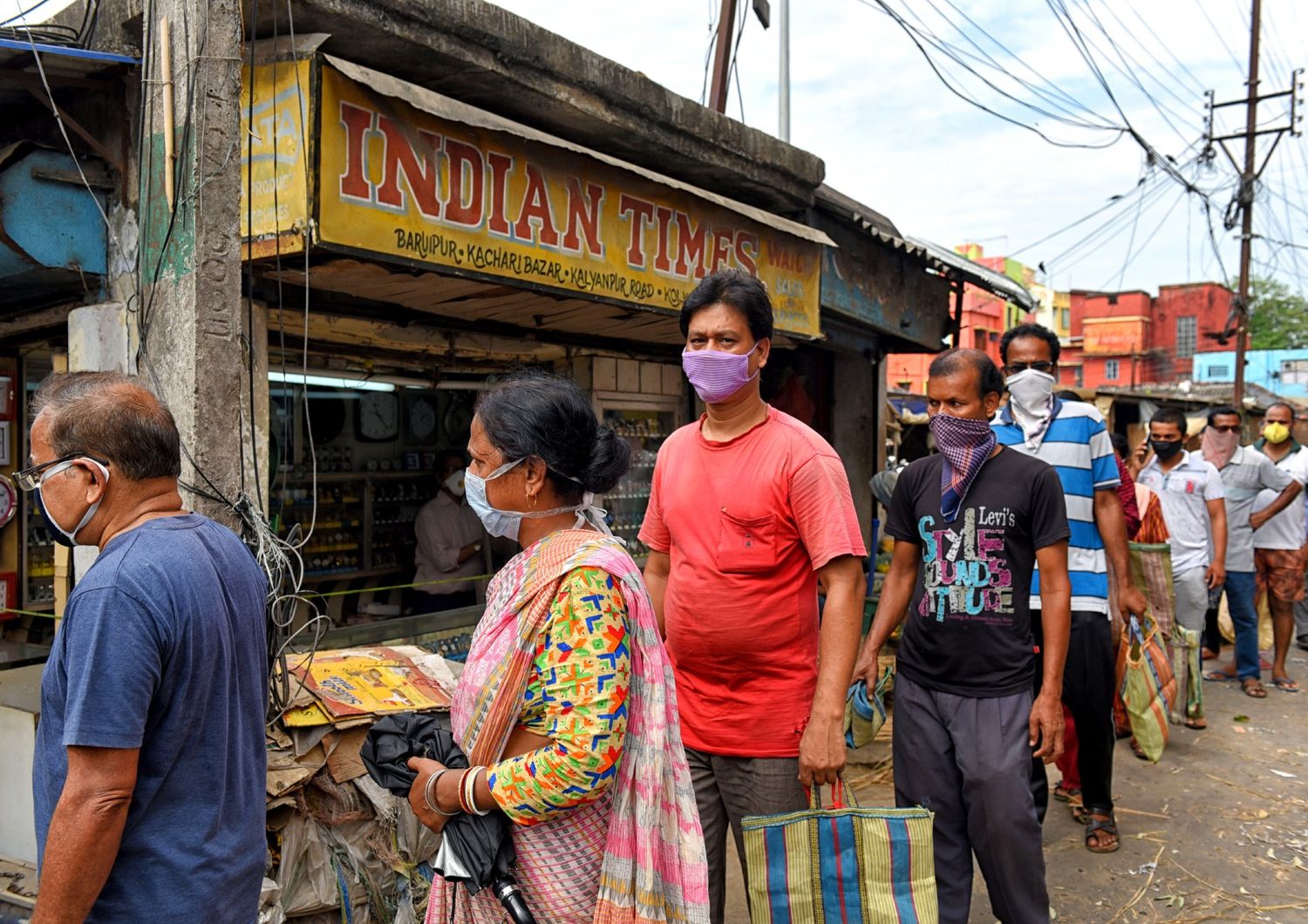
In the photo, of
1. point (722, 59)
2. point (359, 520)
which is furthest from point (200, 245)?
point (722, 59)

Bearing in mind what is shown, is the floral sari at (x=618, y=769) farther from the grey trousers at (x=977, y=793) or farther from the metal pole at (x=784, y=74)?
the metal pole at (x=784, y=74)

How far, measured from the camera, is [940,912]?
2.94 meters

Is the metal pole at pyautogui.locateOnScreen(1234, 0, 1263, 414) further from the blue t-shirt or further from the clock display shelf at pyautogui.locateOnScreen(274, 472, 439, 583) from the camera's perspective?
the blue t-shirt

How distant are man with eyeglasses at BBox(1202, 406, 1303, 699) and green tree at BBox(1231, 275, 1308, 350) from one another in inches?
2065

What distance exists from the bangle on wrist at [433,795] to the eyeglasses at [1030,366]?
3.05m

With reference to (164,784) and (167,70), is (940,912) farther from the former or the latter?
(167,70)

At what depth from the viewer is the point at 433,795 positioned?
1750 mm

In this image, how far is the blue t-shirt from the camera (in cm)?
159

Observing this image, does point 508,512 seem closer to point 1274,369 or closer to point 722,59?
point 722,59

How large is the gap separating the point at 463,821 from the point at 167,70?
2756 mm

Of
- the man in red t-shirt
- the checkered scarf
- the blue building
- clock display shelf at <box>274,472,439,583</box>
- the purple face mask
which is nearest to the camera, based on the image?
the man in red t-shirt

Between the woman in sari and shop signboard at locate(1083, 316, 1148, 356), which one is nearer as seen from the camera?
the woman in sari

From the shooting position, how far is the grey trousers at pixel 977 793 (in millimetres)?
2771

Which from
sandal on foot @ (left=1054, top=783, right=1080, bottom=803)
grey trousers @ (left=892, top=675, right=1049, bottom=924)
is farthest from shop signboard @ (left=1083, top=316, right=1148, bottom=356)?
grey trousers @ (left=892, top=675, right=1049, bottom=924)
